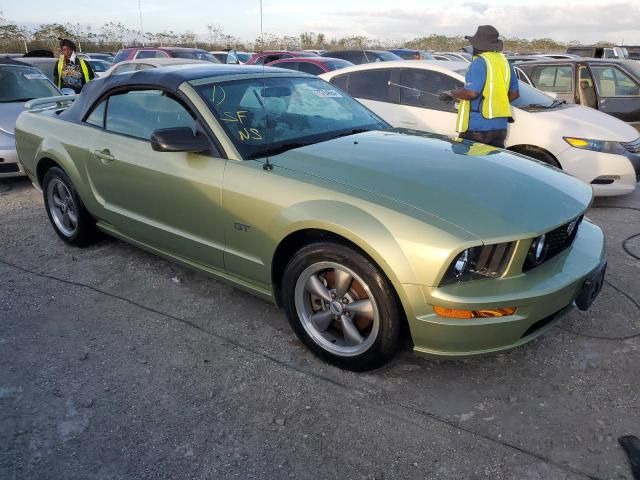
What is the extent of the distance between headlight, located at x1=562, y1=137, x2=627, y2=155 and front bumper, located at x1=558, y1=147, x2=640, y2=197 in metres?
Answer: 0.04

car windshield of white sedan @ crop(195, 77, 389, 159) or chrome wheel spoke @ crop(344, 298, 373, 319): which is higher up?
car windshield of white sedan @ crop(195, 77, 389, 159)

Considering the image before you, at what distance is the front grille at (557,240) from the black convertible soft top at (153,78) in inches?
89.9

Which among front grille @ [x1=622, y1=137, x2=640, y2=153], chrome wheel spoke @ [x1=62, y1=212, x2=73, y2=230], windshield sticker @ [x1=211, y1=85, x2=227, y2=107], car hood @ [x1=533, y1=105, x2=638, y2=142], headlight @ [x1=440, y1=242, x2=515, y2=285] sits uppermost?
windshield sticker @ [x1=211, y1=85, x2=227, y2=107]

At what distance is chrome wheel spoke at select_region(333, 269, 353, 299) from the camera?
8.94 feet

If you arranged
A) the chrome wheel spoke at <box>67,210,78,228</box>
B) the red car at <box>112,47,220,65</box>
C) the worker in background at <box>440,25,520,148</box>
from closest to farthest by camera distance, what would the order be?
the chrome wheel spoke at <box>67,210,78,228</box>, the worker in background at <box>440,25,520,148</box>, the red car at <box>112,47,220,65</box>

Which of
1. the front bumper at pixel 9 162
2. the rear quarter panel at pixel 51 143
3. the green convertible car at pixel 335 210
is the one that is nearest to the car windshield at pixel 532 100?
the green convertible car at pixel 335 210

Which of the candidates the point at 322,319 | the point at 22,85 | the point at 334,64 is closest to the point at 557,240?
the point at 322,319

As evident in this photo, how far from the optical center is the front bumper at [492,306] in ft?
7.88

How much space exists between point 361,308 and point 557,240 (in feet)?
3.48

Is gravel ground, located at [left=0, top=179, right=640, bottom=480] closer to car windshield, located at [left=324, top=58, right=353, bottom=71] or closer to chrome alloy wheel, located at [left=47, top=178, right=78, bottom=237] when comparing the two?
chrome alloy wheel, located at [left=47, top=178, right=78, bottom=237]

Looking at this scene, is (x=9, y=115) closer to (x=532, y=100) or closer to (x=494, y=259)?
(x=532, y=100)

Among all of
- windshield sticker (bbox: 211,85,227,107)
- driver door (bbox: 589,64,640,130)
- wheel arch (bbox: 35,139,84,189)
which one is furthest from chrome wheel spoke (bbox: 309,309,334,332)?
driver door (bbox: 589,64,640,130)

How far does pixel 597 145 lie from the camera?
5.54m

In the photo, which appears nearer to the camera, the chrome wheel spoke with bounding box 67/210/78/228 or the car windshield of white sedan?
the car windshield of white sedan
